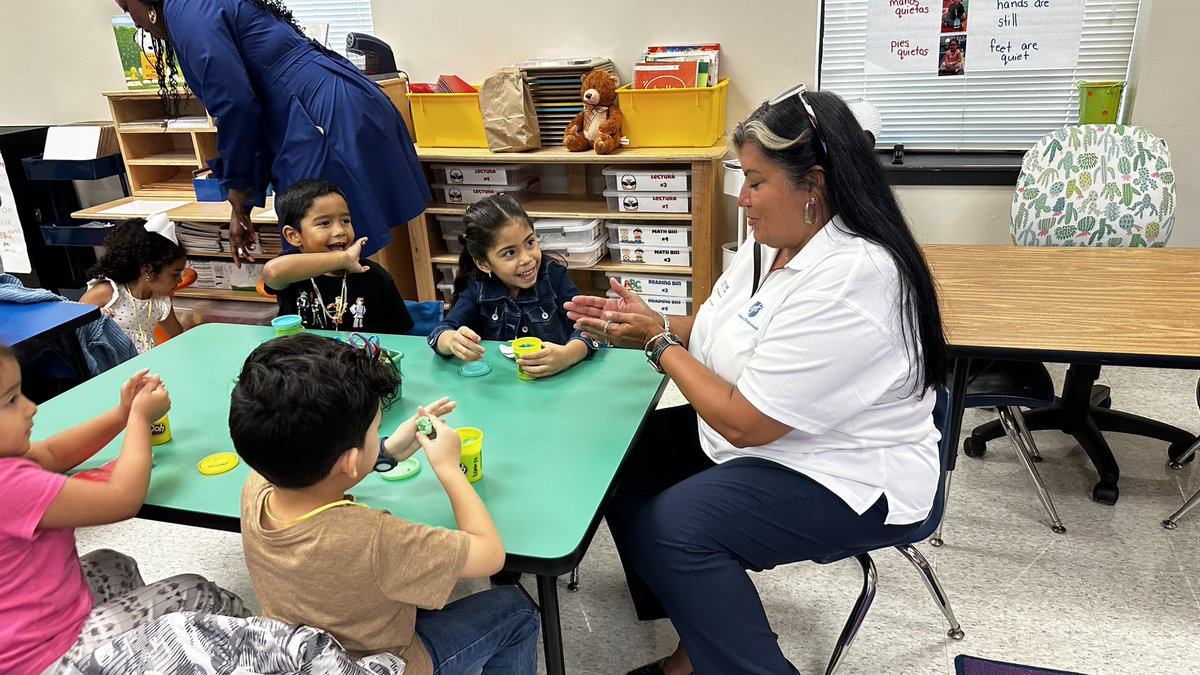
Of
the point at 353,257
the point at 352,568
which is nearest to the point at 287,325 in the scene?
the point at 353,257

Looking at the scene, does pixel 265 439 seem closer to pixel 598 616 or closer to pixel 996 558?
pixel 598 616

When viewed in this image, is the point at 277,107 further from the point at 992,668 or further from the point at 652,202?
the point at 992,668

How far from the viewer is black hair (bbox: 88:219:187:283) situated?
279 centimetres

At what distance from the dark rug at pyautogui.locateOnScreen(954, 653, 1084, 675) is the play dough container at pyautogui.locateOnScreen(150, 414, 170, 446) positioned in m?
1.73

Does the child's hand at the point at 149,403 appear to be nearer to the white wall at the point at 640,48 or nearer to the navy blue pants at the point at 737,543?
the navy blue pants at the point at 737,543

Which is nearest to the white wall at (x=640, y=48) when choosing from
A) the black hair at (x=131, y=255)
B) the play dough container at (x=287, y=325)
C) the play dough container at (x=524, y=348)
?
the black hair at (x=131, y=255)

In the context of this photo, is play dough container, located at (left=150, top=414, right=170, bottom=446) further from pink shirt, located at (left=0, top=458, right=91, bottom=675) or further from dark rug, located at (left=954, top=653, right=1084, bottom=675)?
dark rug, located at (left=954, top=653, right=1084, bottom=675)

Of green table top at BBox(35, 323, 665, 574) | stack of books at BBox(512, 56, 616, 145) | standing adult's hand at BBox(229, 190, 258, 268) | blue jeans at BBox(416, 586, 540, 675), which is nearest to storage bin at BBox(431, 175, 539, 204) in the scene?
stack of books at BBox(512, 56, 616, 145)

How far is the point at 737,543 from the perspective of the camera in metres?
1.49

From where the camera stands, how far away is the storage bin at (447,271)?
3781mm

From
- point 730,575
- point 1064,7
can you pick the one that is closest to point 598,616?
point 730,575

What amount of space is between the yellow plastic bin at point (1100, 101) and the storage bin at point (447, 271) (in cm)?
261

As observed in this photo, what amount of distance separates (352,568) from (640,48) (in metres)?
2.96

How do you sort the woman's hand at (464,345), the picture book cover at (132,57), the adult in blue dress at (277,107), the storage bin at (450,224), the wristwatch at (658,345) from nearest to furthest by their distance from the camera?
1. the wristwatch at (658,345)
2. the woman's hand at (464,345)
3. the adult in blue dress at (277,107)
4. the storage bin at (450,224)
5. the picture book cover at (132,57)
